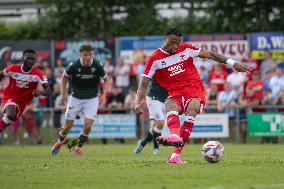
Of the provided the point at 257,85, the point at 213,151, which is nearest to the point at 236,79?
the point at 257,85

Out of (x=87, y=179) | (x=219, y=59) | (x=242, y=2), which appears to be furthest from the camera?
(x=242, y=2)

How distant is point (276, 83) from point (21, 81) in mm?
10328

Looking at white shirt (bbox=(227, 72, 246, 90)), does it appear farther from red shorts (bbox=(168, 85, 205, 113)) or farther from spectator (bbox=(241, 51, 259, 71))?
red shorts (bbox=(168, 85, 205, 113))

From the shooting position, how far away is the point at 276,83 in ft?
91.7

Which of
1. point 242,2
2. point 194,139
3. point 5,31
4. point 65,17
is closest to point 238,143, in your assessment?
point 194,139

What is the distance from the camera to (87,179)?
40.6 ft

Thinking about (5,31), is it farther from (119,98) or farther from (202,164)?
(202,164)

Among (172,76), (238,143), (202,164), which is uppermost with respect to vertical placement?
(172,76)

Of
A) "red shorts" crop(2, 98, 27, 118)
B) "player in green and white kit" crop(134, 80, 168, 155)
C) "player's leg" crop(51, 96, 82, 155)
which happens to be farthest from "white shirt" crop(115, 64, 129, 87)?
"red shorts" crop(2, 98, 27, 118)

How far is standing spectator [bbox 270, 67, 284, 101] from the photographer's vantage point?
27764 mm

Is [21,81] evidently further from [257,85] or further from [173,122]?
[257,85]

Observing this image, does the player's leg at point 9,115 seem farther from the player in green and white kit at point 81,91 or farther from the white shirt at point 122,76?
the white shirt at point 122,76

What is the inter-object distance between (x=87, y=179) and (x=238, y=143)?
16074 millimetres

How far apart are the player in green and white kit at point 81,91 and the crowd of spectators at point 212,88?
25.8ft
